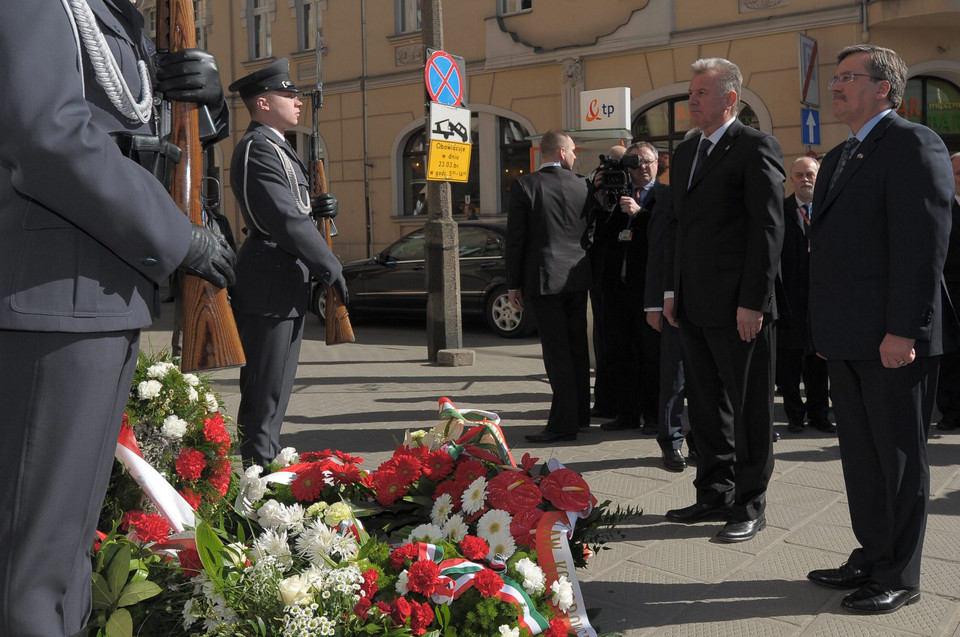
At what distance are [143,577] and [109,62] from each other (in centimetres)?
132

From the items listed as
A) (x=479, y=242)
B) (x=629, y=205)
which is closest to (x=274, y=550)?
(x=629, y=205)

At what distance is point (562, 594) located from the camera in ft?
8.86

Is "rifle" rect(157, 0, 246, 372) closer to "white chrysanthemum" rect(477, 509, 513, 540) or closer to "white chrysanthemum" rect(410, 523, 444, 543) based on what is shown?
"white chrysanthemum" rect(410, 523, 444, 543)

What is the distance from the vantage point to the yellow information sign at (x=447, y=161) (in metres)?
9.76

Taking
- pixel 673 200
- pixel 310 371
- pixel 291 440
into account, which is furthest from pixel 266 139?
pixel 310 371

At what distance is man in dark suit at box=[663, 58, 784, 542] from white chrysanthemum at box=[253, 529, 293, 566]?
7.54 ft

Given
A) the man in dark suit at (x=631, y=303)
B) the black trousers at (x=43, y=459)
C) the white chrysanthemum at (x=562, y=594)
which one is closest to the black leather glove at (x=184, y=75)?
the black trousers at (x=43, y=459)

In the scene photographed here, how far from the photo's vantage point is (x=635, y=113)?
16391 mm

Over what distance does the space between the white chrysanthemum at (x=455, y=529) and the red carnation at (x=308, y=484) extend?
1.64 feet

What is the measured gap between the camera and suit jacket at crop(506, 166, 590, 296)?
618 centimetres

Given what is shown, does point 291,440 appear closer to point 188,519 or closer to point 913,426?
point 188,519

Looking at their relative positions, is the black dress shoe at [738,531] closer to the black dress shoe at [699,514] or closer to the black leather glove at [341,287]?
the black dress shoe at [699,514]

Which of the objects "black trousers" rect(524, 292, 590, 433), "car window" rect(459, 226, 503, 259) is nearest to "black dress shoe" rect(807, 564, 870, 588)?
"black trousers" rect(524, 292, 590, 433)

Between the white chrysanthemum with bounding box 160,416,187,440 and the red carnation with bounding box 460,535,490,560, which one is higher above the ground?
the white chrysanthemum with bounding box 160,416,187,440
